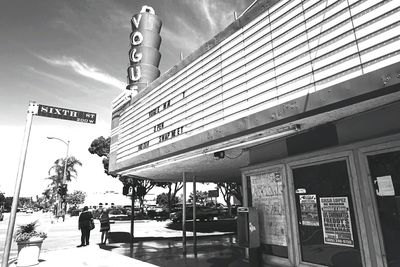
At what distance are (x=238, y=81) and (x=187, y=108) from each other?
2.25 m

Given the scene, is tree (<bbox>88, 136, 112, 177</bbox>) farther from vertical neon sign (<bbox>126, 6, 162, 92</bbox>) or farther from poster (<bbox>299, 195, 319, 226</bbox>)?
poster (<bbox>299, 195, 319, 226</bbox>)

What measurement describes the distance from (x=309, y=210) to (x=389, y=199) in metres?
1.75

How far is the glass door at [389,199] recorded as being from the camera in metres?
4.52

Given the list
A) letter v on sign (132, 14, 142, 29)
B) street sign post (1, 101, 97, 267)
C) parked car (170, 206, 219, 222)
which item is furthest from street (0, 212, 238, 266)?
letter v on sign (132, 14, 142, 29)

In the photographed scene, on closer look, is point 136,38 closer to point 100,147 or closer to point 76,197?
point 100,147

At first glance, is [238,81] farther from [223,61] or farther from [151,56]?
[151,56]

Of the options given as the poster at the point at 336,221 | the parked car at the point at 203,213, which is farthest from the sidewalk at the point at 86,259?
the parked car at the point at 203,213

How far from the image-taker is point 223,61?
716 centimetres

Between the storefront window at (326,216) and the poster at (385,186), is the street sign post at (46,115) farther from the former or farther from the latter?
the poster at (385,186)

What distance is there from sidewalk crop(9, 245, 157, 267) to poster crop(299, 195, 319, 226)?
5.17 metres

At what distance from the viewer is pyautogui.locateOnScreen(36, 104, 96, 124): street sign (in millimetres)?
7180

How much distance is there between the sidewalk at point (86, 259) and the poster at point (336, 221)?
5603mm

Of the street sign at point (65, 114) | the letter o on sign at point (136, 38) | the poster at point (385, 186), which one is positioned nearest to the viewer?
the poster at point (385, 186)

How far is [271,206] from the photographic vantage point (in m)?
7.18
